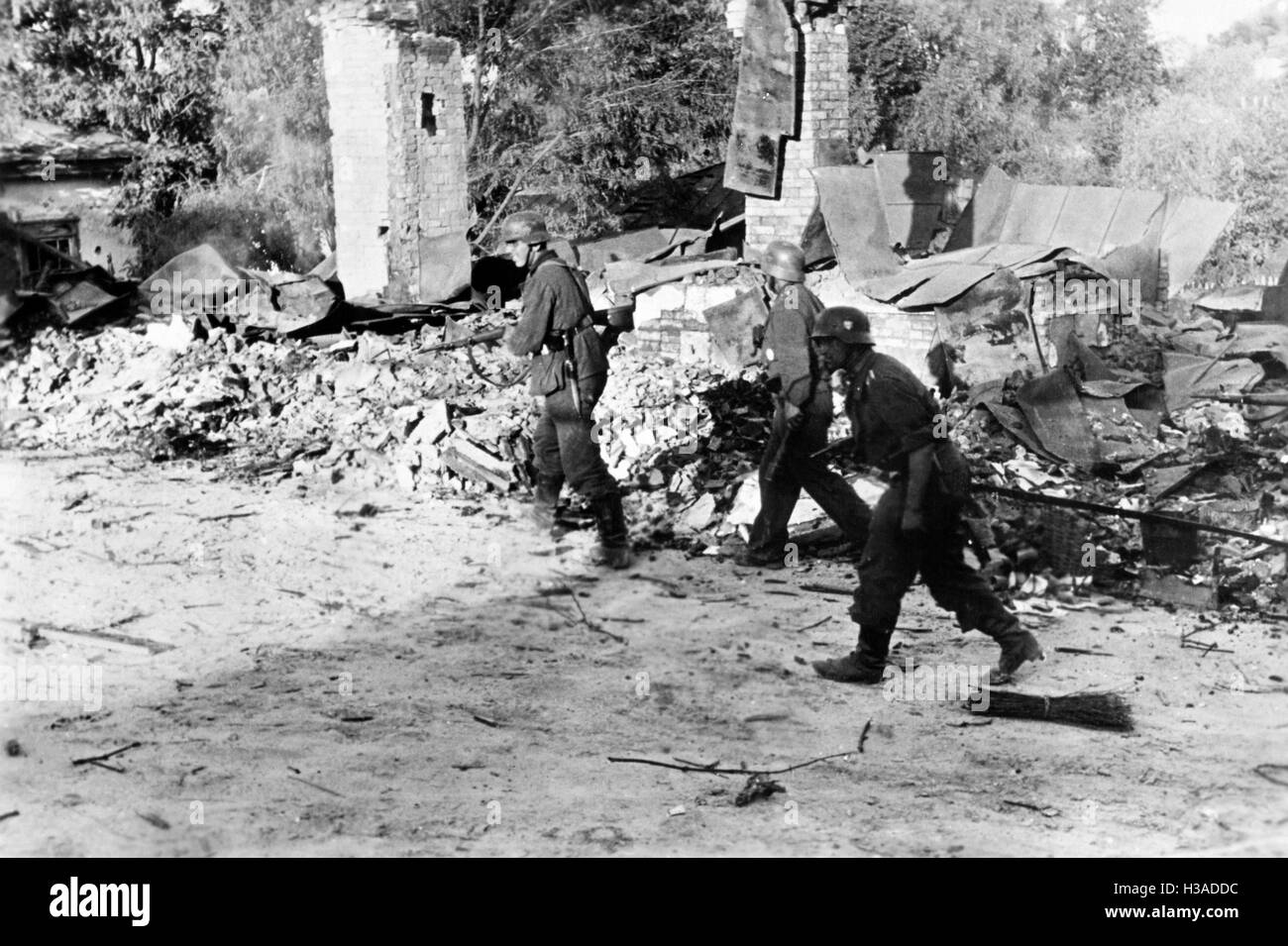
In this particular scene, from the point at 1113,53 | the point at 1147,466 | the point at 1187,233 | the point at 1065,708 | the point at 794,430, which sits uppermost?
the point at 1113,53

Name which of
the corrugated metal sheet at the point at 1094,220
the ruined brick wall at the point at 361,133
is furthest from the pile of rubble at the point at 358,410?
the corrugated metal sheet at the point at 1094,220

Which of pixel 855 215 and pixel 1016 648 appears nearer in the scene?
pixel 1016 648

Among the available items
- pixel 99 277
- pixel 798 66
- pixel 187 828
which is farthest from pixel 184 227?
pixel 187 828

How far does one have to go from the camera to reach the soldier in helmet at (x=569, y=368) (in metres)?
7.29

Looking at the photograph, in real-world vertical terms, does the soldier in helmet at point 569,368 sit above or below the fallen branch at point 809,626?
above

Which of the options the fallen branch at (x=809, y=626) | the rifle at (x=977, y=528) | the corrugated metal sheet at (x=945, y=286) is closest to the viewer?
the fallen branch at (x=809, y=626)

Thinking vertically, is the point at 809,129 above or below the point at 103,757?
above

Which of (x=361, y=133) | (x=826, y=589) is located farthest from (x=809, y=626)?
(x=361, y=133)

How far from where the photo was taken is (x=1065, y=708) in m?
5.70

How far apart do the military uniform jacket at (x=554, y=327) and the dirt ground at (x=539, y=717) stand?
1.02 metres

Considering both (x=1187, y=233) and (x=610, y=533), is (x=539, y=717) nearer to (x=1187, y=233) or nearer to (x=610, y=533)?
(x=610, y=533)

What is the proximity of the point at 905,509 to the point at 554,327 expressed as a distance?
245 centimetres

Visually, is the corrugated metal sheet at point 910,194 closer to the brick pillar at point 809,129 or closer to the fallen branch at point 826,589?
→ the brick pillar at point 809,129
